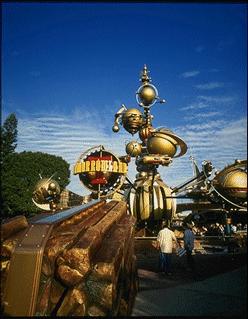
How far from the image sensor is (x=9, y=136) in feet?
134

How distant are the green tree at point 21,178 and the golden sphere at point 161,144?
21.7 m

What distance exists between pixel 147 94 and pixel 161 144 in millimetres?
4254

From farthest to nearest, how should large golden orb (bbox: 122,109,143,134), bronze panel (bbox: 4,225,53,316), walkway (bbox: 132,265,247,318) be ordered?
large golden orb (bbox: 122,109,143,134) < walkway (bbox: 132,265,247,318) < bronze panel (bbox: 4,225,53,316)

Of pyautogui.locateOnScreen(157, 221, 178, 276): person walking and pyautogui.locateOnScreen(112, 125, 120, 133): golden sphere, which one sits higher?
pyautogui.locateOnScreen(112, 125, 120, 133): golden sphere

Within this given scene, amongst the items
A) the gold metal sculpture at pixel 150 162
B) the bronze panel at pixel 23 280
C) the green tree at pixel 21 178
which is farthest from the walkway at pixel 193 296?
the green tree at pixel 21 178

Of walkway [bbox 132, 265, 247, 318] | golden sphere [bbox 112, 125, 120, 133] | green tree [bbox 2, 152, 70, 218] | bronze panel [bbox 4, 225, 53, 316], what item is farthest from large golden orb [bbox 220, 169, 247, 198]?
green tree [bbox 2, 152, 70, 218]

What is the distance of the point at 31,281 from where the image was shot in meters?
A: 3.14

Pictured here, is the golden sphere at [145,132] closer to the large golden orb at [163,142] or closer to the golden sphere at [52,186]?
the large golden orb at [163,142]

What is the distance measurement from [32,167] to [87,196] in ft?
81.1

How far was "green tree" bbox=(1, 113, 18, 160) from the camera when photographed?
39.4 metres

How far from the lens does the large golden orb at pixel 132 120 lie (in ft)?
64.3

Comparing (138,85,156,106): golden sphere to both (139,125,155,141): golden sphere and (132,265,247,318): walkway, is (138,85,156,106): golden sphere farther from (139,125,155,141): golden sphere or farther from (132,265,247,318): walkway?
(132,265,247,318): walkway

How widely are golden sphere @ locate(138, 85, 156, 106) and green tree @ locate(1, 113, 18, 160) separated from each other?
25.0 m

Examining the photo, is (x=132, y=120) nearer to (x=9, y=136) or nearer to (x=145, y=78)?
(x=145, y=78)
